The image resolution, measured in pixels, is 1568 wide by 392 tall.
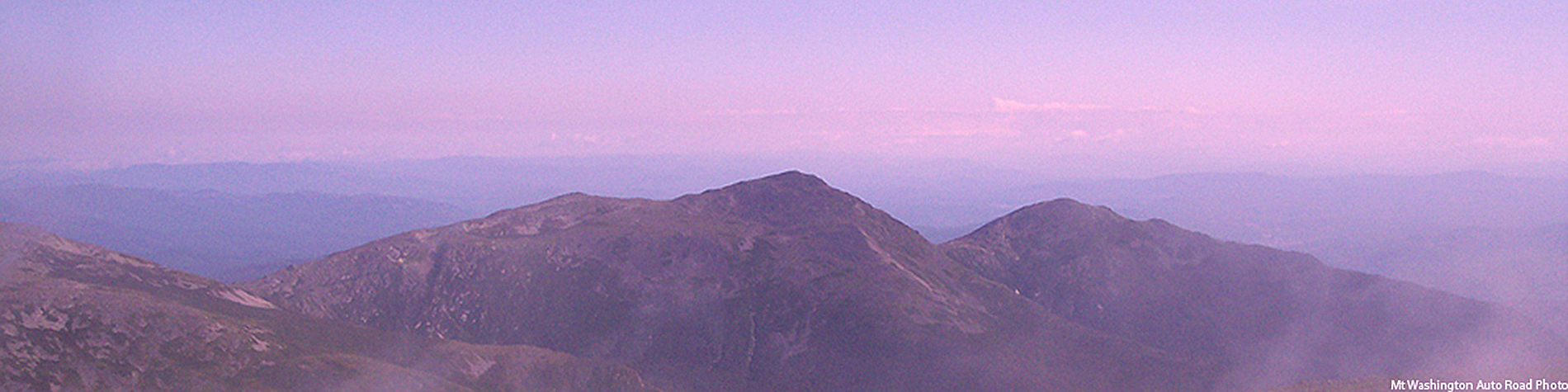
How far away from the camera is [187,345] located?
9988 centimetres

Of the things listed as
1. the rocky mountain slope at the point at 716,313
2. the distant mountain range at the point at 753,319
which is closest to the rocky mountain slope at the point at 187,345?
the distant mountain range at the point at 753,319

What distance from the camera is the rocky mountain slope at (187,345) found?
300 feet

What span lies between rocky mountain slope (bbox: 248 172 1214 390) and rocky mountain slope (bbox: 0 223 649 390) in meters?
26.7

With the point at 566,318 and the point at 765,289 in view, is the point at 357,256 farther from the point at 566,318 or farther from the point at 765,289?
the point at 765,289

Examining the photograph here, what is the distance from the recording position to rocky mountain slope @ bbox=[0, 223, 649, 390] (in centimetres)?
9150

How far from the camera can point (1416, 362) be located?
188750 millimetres

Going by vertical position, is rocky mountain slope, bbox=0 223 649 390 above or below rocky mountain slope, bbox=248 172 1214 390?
above

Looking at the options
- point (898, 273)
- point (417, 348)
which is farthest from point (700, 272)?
point (417, 348)

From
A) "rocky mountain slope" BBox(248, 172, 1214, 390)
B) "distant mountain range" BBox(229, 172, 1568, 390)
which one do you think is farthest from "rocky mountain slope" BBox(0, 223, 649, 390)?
"rocky mountain slope" BBox(248, 172, 1214, 390)

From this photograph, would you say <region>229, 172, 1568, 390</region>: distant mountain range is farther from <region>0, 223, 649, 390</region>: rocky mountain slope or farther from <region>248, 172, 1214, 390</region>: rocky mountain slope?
<region>0, 223, 649, 390</region>: rocky mountain slope

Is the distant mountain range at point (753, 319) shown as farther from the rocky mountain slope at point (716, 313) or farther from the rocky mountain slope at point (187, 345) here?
the rocky mountain slope at point (187, 345)

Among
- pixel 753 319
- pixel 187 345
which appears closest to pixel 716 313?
pixel 753 319

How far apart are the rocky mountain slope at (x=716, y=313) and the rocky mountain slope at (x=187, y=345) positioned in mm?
26729

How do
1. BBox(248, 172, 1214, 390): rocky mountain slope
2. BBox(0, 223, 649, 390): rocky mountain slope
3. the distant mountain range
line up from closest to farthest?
BBox(0, 223, 649, 390): rocky mountain slope
BBox(248, 172, 1214, 390): rocky mountain slope
the distant mountain range
